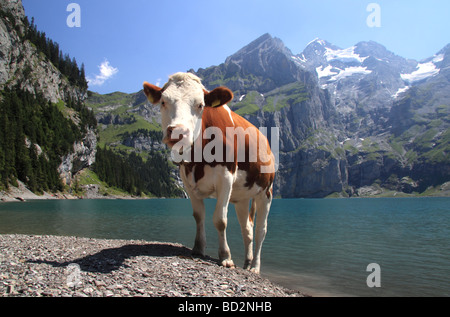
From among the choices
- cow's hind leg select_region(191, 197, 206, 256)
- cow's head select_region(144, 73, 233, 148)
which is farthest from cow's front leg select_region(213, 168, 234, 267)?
cow's head select_region(144, 73, 233, 148)

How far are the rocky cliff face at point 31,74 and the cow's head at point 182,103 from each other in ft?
414

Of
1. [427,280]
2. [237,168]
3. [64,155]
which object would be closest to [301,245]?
[427,280]

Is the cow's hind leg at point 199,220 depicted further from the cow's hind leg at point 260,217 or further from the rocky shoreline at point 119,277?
the cow's hind leg at point 260,217

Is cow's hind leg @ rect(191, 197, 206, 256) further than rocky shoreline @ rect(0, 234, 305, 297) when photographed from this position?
Yes

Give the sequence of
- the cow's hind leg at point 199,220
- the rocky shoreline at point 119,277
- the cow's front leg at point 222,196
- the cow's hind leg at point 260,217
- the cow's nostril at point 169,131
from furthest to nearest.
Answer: the cow's hind leg at point 260,217 < the cow's hind leg at point 199,220 < the cow's front leg at point 222,196 < the cow's nostril at point 169,131 < the rocky shoreline at point 119,277

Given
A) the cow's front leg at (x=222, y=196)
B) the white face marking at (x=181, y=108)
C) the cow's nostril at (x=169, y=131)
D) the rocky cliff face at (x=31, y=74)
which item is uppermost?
the rocky cliff face at (x=31, y=74)

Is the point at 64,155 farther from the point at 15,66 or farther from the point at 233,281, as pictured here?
the point at 233,281

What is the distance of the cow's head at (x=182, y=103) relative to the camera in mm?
5539

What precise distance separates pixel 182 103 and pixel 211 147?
52.2 inches

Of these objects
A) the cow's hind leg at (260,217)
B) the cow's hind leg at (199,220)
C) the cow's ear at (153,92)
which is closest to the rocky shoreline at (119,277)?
the cow's hind leg at (199,220)

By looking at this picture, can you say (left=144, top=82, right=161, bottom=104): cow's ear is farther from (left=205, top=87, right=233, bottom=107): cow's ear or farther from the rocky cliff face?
the rocky cliff face

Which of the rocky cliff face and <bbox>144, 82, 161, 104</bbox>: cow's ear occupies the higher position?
the rocky cliff face

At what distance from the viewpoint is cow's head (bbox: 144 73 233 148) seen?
5539mm

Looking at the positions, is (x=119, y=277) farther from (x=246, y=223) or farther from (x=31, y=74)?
(x=31, y=74)
